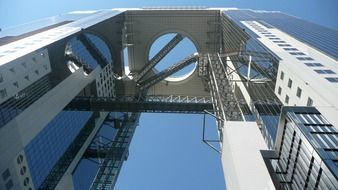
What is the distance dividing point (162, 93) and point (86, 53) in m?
25.9

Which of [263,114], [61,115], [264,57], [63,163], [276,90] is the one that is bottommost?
[63,163]

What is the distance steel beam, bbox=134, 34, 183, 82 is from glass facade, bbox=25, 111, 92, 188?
17.6 meters

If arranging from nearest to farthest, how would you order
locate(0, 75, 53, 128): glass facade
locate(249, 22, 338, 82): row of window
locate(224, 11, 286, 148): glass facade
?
locate(249, 22, 338, 82): row of window
locate(0, 75, 53, 128): glass facade
locate(224, 11, 286, 148): glass facade

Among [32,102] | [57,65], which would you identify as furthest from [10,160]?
[57,65]

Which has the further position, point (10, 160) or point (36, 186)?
point (36, 186)

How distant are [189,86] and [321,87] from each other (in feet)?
167

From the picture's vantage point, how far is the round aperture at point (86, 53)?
169 ft

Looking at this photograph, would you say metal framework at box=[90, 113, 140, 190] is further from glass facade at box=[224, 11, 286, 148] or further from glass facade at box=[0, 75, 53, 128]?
glass facade at box=[224, 11, 286, 148]

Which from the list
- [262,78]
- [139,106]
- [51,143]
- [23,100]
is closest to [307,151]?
[262,78]

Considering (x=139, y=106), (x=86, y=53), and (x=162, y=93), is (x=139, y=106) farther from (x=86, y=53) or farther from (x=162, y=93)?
(x=162, y=93)

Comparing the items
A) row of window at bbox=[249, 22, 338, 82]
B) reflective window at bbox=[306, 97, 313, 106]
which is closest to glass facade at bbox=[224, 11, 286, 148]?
row of window at bbox=[249, 22, 338, 82]

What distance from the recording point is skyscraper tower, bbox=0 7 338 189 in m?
23.8

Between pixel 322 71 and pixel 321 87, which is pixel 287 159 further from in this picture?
pixel 322 71

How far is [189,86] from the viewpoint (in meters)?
77.5
